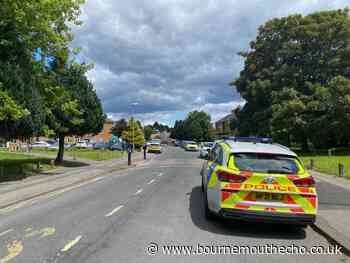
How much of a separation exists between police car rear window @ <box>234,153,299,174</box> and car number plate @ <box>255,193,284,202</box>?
44 centimetres

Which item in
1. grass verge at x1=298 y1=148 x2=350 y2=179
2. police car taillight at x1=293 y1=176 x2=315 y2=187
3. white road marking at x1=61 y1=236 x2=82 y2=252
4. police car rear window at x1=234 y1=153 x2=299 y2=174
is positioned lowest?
white road marking at x1=61 y1=236 x2=82 y2=252

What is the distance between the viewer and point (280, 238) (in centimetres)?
673

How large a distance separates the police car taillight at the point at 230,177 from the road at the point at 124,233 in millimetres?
1036

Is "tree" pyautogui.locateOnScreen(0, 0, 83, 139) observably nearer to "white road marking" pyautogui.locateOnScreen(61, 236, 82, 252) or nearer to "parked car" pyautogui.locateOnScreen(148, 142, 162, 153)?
"white road marking" pyautogui.locateOnScreen(61, 236, 82, 252)

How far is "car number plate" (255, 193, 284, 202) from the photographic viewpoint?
263 inches

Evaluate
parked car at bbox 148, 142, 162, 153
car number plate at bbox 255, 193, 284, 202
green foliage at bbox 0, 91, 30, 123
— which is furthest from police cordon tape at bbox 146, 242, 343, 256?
parked car at bbox 148, 142, 162, 153

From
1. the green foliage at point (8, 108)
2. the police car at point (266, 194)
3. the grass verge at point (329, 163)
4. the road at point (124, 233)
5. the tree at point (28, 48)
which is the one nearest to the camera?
the road at point (124, 233)

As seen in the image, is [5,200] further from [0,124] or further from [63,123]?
[63,123]

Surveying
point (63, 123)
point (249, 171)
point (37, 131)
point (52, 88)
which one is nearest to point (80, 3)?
point (52, 88)

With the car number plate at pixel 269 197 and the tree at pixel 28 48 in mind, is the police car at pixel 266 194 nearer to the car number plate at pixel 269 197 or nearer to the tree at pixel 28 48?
the car number plate at pixel 269 197

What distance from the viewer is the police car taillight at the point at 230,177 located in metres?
6.80

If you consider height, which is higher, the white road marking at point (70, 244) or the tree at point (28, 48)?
the tree at point (28, 48)

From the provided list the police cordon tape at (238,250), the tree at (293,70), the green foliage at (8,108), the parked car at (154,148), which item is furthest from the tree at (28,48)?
the parked car at (154,148)

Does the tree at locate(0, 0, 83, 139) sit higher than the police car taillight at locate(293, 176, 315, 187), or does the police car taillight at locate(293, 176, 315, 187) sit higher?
the tree at locate(0, 0, 83, 139)
